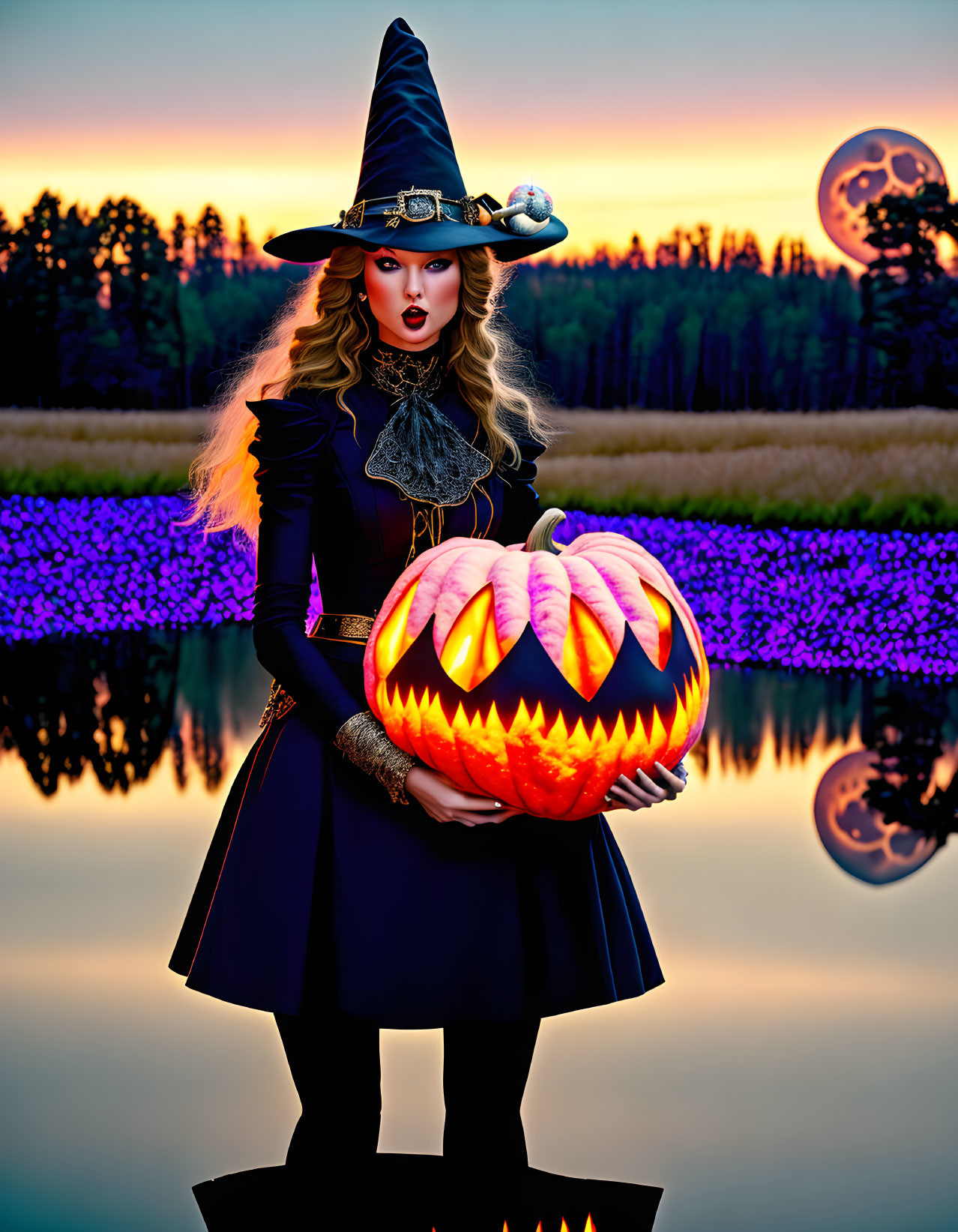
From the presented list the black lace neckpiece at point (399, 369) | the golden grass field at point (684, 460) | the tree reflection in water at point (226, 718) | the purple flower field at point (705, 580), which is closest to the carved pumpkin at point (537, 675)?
the black lace neckpiece at point (399, 369)

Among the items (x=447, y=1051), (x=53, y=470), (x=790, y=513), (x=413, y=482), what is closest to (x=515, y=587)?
(x=413, y=482)

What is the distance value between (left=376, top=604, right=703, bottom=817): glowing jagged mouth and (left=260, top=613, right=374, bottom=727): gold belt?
1.00ft

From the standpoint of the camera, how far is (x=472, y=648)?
6.60ft

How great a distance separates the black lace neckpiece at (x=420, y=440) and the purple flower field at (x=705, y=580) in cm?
498

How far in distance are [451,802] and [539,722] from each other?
0.22 meters

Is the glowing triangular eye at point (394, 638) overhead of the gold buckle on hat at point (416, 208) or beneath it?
beneath

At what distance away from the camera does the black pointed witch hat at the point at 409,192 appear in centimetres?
230

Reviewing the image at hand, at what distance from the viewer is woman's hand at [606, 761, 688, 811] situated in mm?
2029

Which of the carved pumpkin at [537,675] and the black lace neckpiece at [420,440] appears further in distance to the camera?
the black lace neckpiece at [420,440]

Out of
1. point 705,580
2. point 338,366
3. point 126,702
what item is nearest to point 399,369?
point 338,366

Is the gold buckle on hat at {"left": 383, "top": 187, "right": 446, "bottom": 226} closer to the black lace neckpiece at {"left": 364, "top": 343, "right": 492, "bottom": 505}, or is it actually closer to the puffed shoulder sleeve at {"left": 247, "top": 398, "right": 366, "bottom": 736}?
the black lace neckpiece at {"left": 364, "top": 343, "right": 492, "bottom": 505}

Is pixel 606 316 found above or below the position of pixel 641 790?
above

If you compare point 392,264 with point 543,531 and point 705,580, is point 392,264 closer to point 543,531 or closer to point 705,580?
point 543,531

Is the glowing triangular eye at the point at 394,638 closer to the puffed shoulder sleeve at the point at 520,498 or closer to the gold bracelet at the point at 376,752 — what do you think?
the gold bracelet at the point at 376,752
